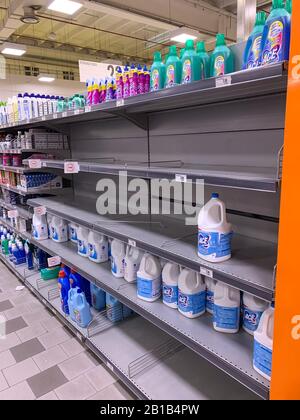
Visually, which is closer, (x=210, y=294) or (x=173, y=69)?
(x=173, y=69)

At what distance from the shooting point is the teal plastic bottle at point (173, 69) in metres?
1.51

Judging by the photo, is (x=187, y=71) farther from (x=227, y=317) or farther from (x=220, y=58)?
(x=227, y=317)

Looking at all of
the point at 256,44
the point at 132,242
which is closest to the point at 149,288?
the point at 132,242

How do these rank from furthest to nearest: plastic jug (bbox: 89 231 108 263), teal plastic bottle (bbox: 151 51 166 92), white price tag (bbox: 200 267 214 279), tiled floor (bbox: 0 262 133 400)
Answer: plastic jug (bbox: 89 231 108 263), tiled floor (bbox: 0 262 133 400), teal plastic bottle (bbox: 151 51 166 92), white price tag (bbox: 200 267 214 279)

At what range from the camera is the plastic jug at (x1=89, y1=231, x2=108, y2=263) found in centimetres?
253

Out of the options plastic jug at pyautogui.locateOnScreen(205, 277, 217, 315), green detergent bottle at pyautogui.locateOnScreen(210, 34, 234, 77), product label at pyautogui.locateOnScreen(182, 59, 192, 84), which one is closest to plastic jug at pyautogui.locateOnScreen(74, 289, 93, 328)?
plastic jug at pyautogui.locateOnScreen(205, 277, 217, 315)

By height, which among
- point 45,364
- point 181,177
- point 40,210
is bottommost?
point 45,364

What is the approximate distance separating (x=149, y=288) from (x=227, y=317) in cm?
54

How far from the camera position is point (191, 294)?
1.66 m

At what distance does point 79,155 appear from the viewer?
139 inches

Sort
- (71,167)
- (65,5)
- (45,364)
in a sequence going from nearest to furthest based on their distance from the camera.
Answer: (45,364) < (71,167) < (65,5)

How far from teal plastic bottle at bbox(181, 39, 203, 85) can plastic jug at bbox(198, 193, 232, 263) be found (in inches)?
22.7

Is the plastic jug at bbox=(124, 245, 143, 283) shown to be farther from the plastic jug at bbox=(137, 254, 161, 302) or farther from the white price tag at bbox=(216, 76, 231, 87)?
the white price tag at bbox=(216, 76, 231, 87)

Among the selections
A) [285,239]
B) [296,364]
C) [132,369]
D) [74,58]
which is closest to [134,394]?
[132,369]
